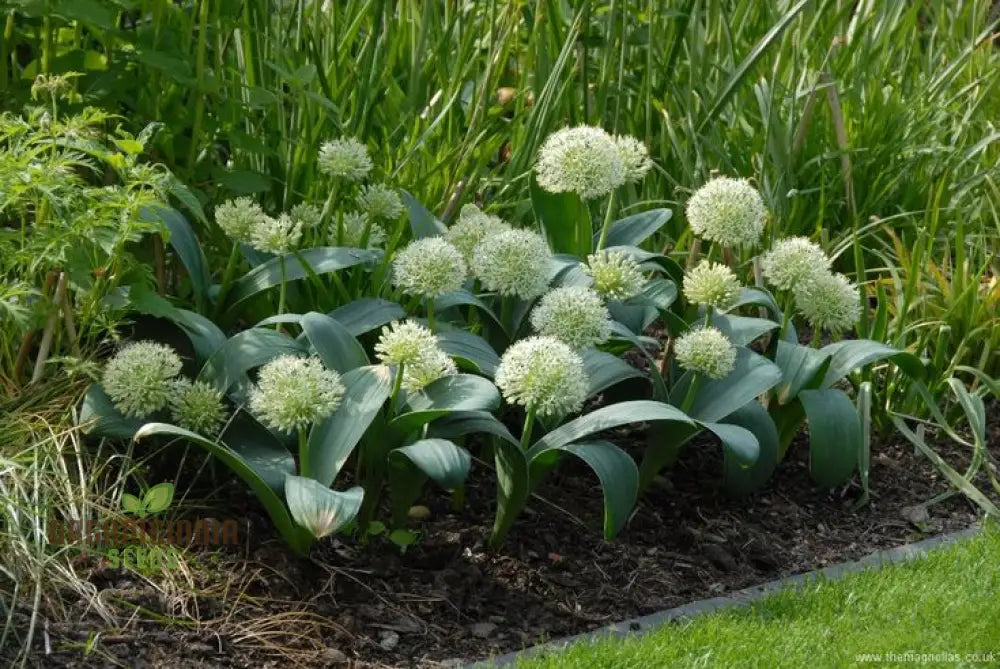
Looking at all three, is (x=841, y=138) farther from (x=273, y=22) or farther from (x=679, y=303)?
(x=273, y=22)

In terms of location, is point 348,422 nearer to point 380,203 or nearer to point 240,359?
point 240,359

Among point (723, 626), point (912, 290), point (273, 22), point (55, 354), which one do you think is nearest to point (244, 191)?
point (55, 354)

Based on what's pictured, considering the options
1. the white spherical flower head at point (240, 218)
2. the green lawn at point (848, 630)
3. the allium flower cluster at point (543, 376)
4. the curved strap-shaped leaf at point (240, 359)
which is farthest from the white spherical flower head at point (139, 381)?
the green lawn at point (848, 630)

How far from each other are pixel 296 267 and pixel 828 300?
132 cm

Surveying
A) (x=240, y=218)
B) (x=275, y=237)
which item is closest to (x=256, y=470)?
(x=275, y=237)

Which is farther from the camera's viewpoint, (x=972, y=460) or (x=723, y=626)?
(x=972, y=460)

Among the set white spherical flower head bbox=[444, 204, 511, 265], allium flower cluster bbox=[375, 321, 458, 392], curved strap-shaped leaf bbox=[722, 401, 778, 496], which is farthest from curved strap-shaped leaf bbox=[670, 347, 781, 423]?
allium flower cluster bbox=[375, 321, 458, 392]

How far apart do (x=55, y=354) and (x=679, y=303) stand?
1599mm

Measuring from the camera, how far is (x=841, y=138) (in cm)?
454

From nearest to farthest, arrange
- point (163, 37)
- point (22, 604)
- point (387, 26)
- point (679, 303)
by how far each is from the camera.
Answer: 1. point (22, 604)
2. point (163, 37)
3. point (679, 303)
4. point (387, 26)

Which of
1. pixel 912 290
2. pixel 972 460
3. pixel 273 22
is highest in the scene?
pixel 273 22

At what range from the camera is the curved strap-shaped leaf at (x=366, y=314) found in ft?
10.1

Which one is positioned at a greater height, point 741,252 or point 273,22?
point 273,22

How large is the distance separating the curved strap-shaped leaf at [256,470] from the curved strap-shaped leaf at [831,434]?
130 cm
